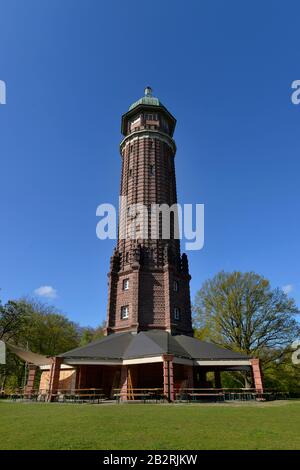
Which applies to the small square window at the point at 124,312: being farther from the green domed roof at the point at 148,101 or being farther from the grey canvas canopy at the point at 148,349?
the green domed roof at the point at 148,101

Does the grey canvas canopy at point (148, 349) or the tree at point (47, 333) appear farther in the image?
the tree at point (47, 333)

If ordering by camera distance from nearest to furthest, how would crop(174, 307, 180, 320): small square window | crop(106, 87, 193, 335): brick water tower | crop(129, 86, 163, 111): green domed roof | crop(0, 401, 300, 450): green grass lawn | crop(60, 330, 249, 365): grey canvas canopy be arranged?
crop(0, 401, 300, 450): green grass lawn < crop(60, 330, 249, 365): grey canvas canopy < crop(106, 87, 193, 335): brick water tower < crop(174, 307, 180, 320): small square window < crop(129, 86, 163, 111): green domed roof

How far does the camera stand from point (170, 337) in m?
27.0

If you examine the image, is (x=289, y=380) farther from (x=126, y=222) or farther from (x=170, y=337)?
(x=126, y=222)

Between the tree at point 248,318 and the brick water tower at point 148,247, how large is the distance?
4809 mm

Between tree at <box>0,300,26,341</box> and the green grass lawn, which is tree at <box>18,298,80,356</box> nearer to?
tree at <box>0,300,26,341</box>

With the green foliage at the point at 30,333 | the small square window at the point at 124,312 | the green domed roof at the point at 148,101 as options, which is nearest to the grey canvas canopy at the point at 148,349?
the small square window at the point at 124,312

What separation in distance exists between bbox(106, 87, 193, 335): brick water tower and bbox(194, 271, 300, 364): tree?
4809mm

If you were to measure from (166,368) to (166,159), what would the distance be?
23332 millimetres

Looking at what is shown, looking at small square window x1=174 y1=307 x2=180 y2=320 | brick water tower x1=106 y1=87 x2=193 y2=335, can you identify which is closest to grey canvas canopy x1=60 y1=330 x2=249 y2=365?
brick water tower x1=106 y1=87 x2=193 y2=335

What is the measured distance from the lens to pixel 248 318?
1318 inches

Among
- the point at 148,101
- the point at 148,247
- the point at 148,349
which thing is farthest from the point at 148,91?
the point at 148,349

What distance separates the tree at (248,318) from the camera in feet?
107

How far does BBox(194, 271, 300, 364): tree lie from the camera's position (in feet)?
107
